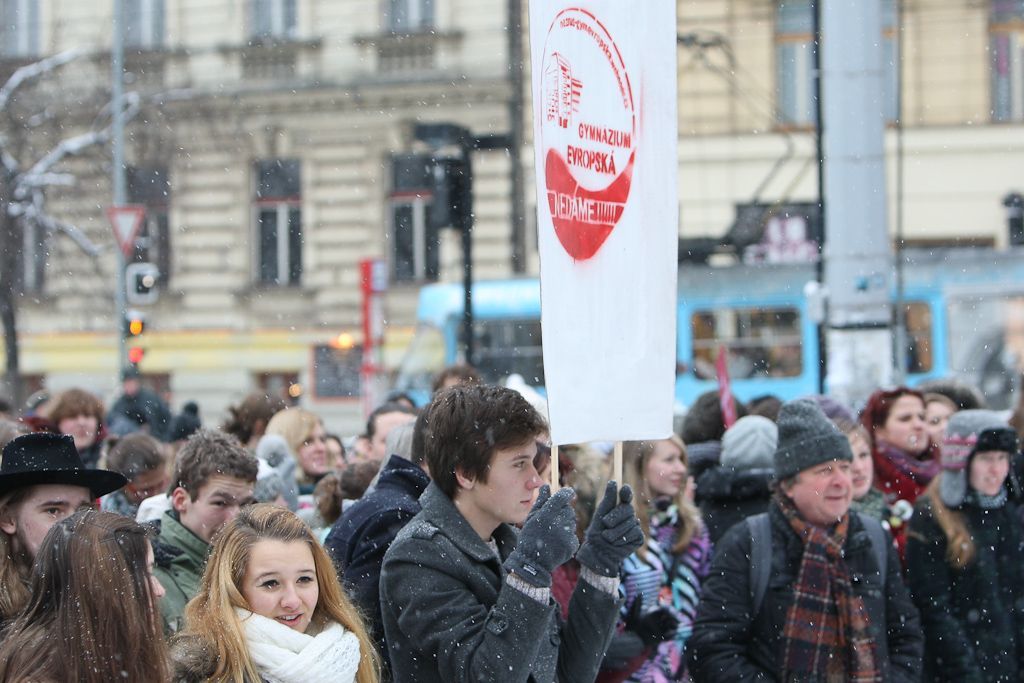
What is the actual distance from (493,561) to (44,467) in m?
1.24

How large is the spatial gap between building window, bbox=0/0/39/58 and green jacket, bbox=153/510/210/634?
26.6 metres

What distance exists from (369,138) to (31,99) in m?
6.07

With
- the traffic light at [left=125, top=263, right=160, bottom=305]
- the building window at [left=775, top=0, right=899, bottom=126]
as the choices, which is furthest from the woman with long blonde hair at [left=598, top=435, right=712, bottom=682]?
the building window at [left=775, top=0, right=899, bottom=126]

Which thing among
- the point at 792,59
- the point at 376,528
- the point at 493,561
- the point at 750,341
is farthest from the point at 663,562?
the point at 792,59

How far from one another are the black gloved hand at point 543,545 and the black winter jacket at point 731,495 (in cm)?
256

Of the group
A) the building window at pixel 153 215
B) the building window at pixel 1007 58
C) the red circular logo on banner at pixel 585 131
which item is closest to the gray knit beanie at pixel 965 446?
the red circular logo on banner at pixel 585 131

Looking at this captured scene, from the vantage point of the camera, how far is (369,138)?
26.4 meters

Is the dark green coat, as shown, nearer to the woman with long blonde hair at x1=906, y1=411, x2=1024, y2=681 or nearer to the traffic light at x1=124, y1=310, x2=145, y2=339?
the woman with long blonde hair at x1=906, y1=411, x2=1024, y2=681

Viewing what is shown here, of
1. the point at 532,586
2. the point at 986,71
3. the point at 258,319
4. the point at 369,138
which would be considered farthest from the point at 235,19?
the point at 532,586

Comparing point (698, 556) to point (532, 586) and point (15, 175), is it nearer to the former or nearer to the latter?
point (532, 586)

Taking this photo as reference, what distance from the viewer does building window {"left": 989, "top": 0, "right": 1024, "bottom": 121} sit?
26125 millimetres

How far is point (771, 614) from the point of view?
444cm

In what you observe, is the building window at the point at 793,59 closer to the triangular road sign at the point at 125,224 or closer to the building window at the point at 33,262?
the building window at the point at 33,262

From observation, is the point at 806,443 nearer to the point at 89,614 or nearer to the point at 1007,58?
the point at 89,614
